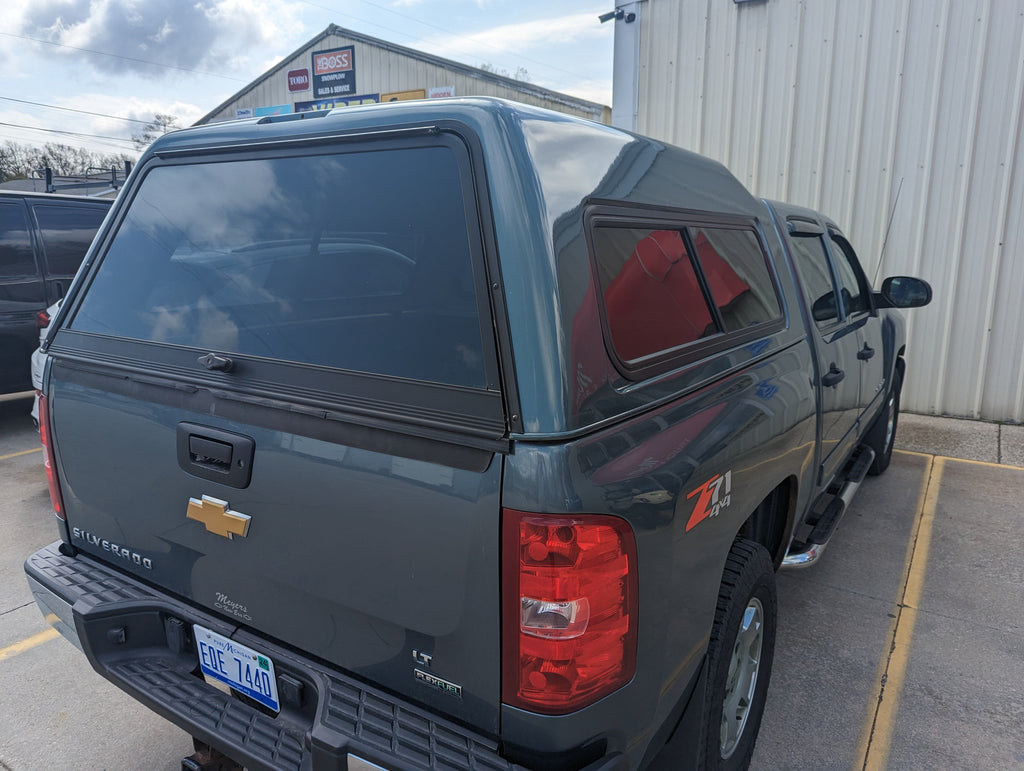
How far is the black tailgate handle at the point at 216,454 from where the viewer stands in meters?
1.86

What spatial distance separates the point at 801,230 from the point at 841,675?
2.00m

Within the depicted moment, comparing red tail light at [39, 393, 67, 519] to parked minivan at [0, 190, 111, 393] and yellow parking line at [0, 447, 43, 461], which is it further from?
parked minivan at [0, 190, 111, 393]

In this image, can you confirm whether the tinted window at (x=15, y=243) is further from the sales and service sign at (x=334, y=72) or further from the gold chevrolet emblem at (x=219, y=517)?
the sales and service sign at (x=334, y=72)

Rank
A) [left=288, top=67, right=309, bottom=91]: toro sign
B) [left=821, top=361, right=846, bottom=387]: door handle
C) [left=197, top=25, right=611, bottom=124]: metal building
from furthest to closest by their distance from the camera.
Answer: [left=288, top=67, right=309, bottom=91]: toro sign, [left=197, top=25, right=611, bottom=124]: metal building, [left=821, top=361, right=846, bottom=387]: door handle

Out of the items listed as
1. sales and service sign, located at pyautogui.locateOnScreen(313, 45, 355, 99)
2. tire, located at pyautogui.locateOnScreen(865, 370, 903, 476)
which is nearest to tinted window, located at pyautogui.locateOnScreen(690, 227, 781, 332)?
tire, located at pyautogui.locateOnScreen(865, 370, 903, 476)

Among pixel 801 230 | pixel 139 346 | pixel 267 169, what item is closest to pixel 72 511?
pixel 139 346

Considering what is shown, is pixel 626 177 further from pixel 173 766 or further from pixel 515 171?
pixel 173 766

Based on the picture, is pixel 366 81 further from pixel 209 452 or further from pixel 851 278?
pixel 209 452

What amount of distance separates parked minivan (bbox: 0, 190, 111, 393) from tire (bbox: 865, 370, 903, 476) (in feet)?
21.6

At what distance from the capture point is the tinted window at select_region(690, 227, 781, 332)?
2412 mm

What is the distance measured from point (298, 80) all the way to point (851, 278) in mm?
21939

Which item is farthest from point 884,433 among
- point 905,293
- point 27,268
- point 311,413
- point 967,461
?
point 27,268

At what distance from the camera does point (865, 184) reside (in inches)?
283

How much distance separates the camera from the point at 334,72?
21.8 meters
